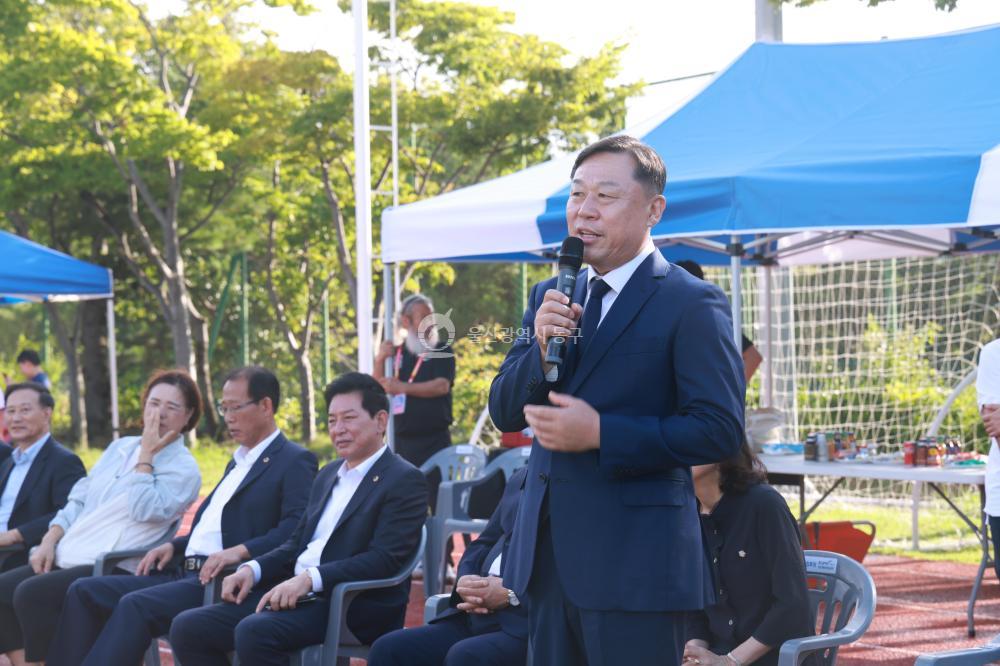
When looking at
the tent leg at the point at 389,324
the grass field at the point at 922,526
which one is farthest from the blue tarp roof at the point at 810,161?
the grass field at the point at 922,526

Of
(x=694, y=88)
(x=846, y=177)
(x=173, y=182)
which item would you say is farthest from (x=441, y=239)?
(x=173, y=182)

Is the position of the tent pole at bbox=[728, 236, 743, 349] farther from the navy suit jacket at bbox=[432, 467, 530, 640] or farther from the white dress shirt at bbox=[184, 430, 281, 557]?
the white dress shirt at bbox=[184, 430, 281, 557]

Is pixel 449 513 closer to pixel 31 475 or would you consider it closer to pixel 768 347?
pixel 31 475

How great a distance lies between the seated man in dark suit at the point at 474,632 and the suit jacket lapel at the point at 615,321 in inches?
54.7

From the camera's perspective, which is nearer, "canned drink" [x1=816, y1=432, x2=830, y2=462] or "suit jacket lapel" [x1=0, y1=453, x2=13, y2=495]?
"suit jacket lapel" [x1=0, y1=453, x2=13, y2=495]

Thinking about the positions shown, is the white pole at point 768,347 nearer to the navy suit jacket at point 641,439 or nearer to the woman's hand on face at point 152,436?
the woman's hand on face at point 152,436

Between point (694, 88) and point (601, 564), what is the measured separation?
4637 millimetres

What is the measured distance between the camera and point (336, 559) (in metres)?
4.30

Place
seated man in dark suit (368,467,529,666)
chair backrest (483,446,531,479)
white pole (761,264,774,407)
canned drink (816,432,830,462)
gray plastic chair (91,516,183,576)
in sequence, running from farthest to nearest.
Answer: white pole (761,264,774,407)
chair backrest (483,446,531,479)
canned drink (816,432,830,462)
gray plastic chair (91,516,183,576)
seated man in dark suit (368,467,529,666)

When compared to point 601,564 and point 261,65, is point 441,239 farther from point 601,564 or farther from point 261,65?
point 261,65

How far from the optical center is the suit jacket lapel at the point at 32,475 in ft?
18.6

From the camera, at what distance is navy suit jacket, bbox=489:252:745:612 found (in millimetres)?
2207

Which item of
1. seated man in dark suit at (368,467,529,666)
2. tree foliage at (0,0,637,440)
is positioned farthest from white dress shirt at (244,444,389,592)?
tree foliage at (0,0,637,440)

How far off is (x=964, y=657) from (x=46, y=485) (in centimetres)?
428
